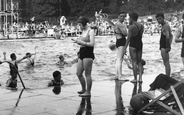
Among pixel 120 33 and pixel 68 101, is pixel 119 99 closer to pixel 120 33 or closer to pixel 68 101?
pixel 68 101

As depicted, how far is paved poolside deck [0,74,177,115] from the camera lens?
6.92m

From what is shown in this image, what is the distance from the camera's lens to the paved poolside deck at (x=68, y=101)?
22.7ft

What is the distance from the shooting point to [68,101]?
313 inches

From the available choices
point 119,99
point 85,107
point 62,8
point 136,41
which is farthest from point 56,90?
point 62,8

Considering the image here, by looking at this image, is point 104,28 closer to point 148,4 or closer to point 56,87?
point 56,87

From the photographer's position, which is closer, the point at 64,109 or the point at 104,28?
the point at 64,109

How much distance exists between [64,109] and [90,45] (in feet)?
5.11

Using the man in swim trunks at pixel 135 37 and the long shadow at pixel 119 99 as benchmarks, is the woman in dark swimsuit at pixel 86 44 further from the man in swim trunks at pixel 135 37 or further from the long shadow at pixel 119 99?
the man in swim trunks at pixel 135 37

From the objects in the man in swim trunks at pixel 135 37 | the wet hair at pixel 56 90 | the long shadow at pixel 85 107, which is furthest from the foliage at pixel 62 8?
the long shadow at pixel 85 107

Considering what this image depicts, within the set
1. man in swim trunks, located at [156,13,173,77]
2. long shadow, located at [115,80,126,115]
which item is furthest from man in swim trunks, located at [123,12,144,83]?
long shadow, located at [115,80,126,115]

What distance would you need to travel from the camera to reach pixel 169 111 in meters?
6.61

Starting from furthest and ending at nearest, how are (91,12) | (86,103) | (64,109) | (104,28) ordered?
1. (91,12)
2. (104,28)
3. (86,103)
4. (64,109)

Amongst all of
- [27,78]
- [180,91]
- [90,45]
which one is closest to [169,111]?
[180,91]

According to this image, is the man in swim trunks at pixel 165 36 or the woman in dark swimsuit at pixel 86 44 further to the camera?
the man in swim trunks at pixel 165 36
